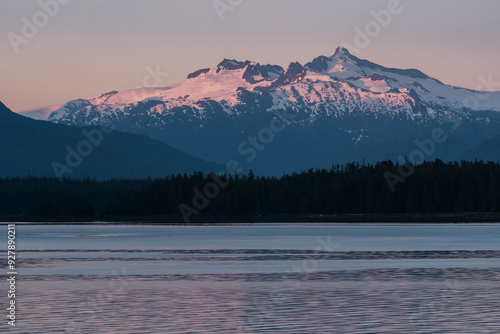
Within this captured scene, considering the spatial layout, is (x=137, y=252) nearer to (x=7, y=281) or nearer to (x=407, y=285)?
(x=7, y=281)

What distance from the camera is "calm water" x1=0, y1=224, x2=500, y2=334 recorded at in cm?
4662

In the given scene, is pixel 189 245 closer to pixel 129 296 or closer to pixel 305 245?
pixel 305 245

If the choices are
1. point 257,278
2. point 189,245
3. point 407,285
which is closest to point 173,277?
point 257,278

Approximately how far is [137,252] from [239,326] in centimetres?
6314

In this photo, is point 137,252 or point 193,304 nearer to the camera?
point 193,304

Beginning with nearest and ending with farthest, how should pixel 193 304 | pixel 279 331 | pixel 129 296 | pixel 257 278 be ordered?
pixel 279 331
pixel 193 304
pixel 129 296
pixel 257 278

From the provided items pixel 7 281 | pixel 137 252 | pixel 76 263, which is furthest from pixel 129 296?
pixel 137 252

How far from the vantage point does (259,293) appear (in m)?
60.2

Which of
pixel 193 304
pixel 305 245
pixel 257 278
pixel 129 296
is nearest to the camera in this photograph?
pixel 193 304

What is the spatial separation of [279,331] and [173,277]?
92.3ft

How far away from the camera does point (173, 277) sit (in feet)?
235

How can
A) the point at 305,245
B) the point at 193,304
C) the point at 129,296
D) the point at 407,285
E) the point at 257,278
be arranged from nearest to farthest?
the point at 193,304 → the point at 129,296 → the point at 407,285 → the point at 257,278 → the point at 305,245

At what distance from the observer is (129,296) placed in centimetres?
5872

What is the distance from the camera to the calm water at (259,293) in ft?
153
